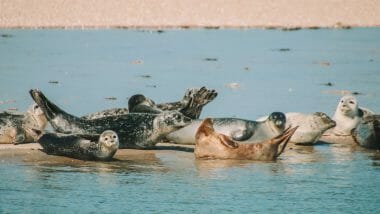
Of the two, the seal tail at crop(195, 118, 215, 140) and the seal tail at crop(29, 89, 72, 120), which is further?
the seal tail at crop(29, 89, 72, 120)

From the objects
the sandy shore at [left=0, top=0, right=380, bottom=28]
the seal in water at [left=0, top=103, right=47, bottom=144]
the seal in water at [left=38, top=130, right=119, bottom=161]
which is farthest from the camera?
the sandy shore at [left=0, top=0, right=380, bottom=28]

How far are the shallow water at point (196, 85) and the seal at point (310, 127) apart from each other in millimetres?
186

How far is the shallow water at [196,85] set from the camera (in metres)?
10.9

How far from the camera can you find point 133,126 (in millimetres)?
13250

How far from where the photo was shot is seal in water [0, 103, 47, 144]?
537 inches

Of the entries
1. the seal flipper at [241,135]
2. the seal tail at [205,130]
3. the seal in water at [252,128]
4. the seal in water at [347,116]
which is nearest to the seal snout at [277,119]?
the seal in water at [252,128]

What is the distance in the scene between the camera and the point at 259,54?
84.9ft

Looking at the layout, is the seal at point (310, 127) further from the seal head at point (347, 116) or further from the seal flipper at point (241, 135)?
the seal flipper at point (241, 135)

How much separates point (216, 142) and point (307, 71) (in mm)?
9982

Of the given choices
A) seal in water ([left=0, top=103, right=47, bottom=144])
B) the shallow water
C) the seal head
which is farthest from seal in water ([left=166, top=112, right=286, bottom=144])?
seal in water ([left=0, top=103, right=47, bottom=144])

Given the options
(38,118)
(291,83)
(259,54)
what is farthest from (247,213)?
(259,54)

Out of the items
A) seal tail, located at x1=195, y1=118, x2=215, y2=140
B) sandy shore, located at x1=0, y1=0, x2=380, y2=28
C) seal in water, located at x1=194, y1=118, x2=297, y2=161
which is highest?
sandy shore, located at x1=0, y1=0, x2=380, y2=28

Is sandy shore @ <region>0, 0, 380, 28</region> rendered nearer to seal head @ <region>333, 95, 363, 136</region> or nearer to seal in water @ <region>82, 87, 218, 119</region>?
seal head @ <region>333, 95, 363, 136</region>

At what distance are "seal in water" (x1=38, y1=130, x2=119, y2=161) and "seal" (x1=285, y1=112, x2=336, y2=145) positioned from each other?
8.68 ft
